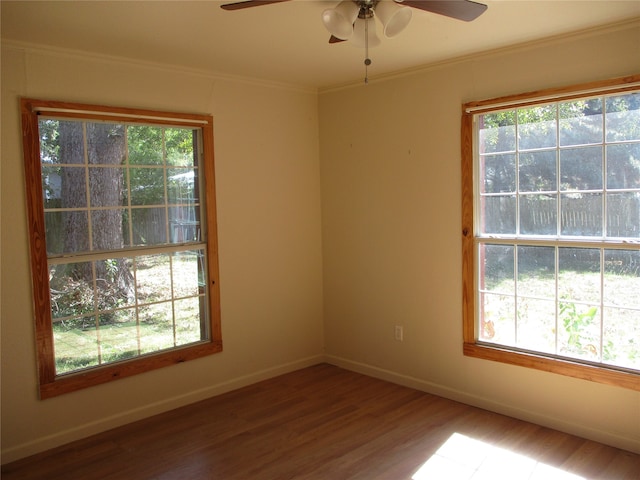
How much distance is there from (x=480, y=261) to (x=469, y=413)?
106cm

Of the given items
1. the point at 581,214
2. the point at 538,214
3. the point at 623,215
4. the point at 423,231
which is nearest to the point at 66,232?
the point at 423,231

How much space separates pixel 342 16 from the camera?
2.21 meters

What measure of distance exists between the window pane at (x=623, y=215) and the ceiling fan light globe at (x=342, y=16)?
1.89 m

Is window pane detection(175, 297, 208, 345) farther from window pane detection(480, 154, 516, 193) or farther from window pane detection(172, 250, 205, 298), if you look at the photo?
window pane detection(480, 154, 516, 193)

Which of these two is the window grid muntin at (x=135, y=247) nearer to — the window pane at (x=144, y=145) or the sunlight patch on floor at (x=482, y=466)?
the window pane at (x=144, y=145)

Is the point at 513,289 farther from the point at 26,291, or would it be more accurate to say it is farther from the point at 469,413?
the point at 26,291

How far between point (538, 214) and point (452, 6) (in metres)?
1.69

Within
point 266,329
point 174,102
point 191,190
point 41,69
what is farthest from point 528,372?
point 41,69

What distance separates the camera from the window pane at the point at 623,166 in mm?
2922

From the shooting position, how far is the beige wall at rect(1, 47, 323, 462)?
305 cm

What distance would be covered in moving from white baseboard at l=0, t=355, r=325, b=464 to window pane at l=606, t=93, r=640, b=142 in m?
3.00

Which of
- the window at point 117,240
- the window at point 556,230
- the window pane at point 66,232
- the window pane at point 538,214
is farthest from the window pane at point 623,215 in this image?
the window pane at point 66,232

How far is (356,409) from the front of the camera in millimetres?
3678

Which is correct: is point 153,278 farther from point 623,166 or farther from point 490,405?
point 623,166
